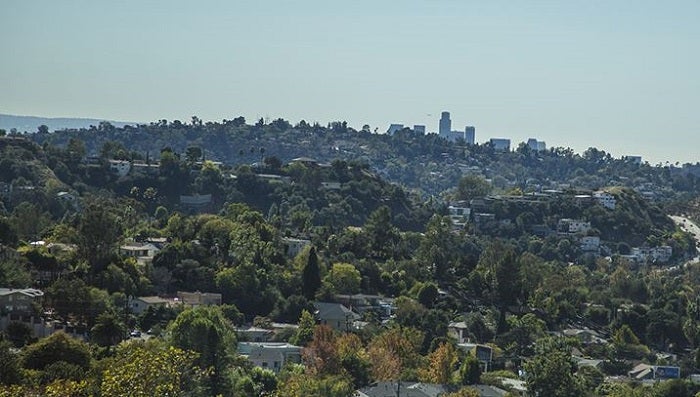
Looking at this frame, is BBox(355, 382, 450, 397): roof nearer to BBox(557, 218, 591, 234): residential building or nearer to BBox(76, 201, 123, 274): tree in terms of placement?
BBox(76, 201, 123, 274): tree

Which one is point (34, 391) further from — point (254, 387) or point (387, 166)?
point (387, 166)

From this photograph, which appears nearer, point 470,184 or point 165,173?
point 165,173

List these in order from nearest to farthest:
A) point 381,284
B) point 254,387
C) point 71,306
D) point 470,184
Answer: point 254,387 → point 71,306 → point 381,284 → point 470,184

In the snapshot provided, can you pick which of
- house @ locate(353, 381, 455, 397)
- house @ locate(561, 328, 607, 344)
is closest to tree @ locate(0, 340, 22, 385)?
house @ locate(353, 381, 455, 397)

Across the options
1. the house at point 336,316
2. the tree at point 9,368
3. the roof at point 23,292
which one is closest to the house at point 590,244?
the house at point 336,316

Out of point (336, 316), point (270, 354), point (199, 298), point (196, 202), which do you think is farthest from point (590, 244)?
point (270, 354)

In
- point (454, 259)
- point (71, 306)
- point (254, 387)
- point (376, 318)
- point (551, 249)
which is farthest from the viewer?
point (551, 249)

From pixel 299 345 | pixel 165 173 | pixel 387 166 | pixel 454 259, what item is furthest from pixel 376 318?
pixel 387 166

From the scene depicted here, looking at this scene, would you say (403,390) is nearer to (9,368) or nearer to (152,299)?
(152,299)
